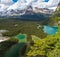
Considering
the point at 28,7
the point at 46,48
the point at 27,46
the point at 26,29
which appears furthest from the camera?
the point at 28,7

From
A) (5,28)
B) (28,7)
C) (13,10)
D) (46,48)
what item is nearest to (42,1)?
(28,7)

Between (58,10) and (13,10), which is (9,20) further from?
(58,10)

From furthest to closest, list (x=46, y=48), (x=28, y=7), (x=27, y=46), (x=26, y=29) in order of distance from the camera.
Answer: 1. (x=28, y=7)
2. (x=26, y=29)
3. (x=27, y=46)
4. (x=46, y=48)

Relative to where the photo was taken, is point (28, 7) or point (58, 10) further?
point (28, 7)

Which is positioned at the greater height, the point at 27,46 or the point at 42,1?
the point at 42,1

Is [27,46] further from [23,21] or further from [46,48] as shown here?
[46,48]

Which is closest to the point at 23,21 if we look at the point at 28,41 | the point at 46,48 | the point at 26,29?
the point at 26,29
